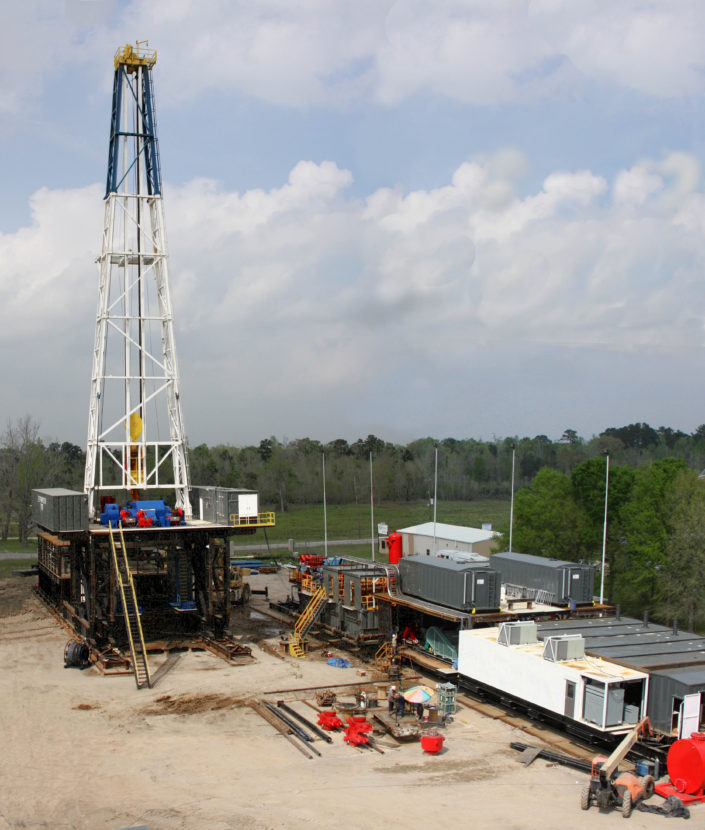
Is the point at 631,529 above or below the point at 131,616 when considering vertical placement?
above

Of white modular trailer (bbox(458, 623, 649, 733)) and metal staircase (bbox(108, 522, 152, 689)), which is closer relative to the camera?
white modular trailer (bbox(458, 623, 649, 733))

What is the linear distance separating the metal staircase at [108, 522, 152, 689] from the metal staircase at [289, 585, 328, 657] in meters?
5.32

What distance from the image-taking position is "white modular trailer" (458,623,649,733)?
1919 centimetres

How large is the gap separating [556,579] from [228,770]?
15.5m

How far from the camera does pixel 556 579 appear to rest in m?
29.6

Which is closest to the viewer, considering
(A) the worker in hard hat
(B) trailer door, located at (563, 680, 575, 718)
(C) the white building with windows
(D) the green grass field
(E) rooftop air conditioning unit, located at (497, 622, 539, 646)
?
(B) trailer door, located at (563, 680, 575, 718)

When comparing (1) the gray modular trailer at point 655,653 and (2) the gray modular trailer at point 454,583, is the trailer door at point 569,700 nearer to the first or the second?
(1) the gray modular trailer at point 655,653

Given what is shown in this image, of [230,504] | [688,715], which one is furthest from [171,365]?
[688,715]

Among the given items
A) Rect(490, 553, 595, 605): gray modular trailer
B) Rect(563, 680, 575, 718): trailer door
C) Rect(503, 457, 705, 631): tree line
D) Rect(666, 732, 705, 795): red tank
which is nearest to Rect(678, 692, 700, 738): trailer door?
Rect(666, 732, 705, 795): red tank

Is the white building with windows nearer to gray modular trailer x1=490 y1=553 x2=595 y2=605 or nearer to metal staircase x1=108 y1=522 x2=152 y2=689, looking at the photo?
gray modular trailer x1=490 y1=553 x2=595 y2=605

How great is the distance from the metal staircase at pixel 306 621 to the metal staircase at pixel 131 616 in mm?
5317

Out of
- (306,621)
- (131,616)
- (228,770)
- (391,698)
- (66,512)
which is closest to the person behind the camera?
(228,770)

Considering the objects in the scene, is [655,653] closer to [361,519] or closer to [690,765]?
[690,765]

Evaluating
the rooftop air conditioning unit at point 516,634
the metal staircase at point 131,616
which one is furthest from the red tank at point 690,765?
the metal staircase at point 131,616
